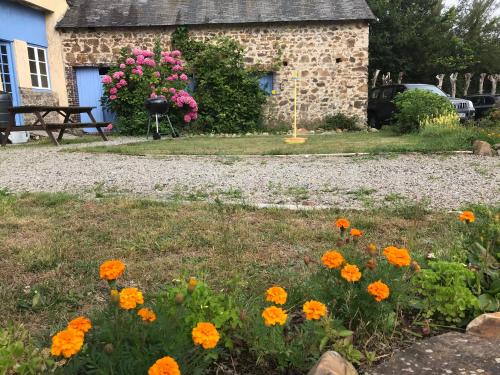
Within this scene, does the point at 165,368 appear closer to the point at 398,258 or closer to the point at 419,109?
the point at 398,258

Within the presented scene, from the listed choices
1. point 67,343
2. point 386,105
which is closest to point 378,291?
point 67,343

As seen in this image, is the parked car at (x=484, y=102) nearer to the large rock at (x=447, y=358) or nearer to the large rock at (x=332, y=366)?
the large rock at (x=447, y=358)

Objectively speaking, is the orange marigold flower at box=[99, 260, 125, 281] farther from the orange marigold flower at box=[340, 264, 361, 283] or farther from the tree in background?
the tree in background

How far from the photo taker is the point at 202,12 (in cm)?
1391

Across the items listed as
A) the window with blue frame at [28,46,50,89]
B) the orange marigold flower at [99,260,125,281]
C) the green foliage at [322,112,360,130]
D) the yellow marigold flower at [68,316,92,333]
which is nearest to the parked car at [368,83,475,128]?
the green foliage at [322,112,360,130]

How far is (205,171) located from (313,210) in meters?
2.40

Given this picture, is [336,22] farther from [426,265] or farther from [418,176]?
[426,265]

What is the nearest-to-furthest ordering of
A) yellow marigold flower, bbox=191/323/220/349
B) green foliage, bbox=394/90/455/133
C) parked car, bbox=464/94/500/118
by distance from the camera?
1. yellow marigold flower, bbox=191/323/220/349
2. green foliage, bbox=394/90/455/133
3. parked car, bbox=464/94/500/118

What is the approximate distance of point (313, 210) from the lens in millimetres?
3625

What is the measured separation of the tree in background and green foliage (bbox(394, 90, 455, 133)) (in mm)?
13839

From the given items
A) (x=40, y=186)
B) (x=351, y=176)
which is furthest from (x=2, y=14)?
(x=351, y=176)

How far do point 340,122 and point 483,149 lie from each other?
23.5 feet

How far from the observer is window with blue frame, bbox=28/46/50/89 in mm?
12435

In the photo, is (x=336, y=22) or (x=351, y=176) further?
(x=336, y=22)
